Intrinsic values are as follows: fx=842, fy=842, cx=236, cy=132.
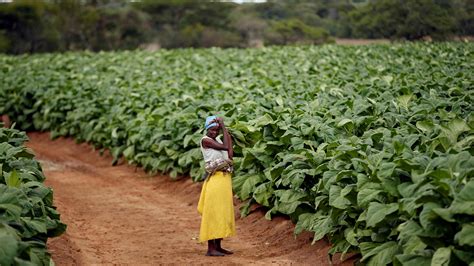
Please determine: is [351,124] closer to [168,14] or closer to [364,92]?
[364,92]

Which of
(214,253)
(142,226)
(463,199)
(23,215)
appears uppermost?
(463,199)

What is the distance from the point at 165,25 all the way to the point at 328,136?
161 ft

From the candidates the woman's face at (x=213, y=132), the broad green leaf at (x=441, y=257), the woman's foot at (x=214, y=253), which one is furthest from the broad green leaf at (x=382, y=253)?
the woman's face at (x=213, y=132)

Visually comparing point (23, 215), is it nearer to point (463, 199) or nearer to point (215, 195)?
point (215, 195)

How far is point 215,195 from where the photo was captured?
9219 millimetres

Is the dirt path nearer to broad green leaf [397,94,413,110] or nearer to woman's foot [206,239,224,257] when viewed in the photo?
woman's foot [206,239,224,257]

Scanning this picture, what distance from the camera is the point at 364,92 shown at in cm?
1352

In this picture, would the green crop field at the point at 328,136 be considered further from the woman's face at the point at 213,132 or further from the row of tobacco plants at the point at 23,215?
the row of tobacco plants at the point at 23,215

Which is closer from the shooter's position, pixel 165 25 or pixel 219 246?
pixel 219 246

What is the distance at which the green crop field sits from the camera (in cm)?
702

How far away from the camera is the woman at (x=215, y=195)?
9.20 m

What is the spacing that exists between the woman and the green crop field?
32.7 inches

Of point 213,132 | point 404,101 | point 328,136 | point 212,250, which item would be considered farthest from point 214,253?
point 404,101

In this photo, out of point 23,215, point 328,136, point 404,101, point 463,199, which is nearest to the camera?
point 463,199
